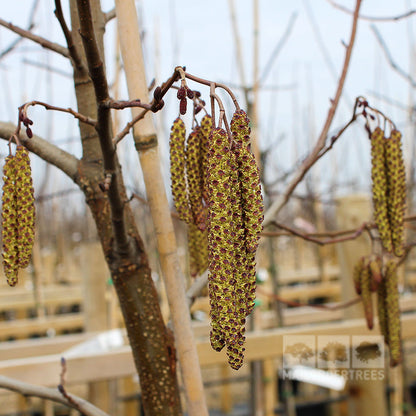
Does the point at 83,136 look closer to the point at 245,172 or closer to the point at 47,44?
the point at 47,44

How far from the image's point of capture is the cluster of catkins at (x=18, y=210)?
28.0 inches

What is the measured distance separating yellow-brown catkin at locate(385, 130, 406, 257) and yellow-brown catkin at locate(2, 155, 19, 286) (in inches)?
27.3

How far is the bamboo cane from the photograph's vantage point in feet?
2.98

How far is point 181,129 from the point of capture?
0.79m

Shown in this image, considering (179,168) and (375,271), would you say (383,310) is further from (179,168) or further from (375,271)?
(179,168)

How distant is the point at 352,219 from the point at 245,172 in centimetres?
208

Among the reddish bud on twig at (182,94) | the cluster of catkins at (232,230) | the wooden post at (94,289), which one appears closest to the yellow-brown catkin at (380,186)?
the cluster of catkins at (232,230)

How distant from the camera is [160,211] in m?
0.92

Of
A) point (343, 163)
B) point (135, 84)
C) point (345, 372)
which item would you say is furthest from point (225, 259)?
point (343, 163)

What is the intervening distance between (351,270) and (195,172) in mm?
1968

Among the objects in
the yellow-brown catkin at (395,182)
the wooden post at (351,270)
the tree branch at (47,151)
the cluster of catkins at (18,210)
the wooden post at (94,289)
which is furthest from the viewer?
the wooden post at (94,289)

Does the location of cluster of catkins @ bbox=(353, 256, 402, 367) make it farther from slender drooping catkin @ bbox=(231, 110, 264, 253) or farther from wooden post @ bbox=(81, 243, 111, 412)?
wooden post @ bbox=(81, 243, 111, 412)

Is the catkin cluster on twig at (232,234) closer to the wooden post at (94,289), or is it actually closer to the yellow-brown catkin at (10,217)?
the yellow-brown catkin at (10,217)

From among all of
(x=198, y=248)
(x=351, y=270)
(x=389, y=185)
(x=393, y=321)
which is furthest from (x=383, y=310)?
(x=351, y=270)
